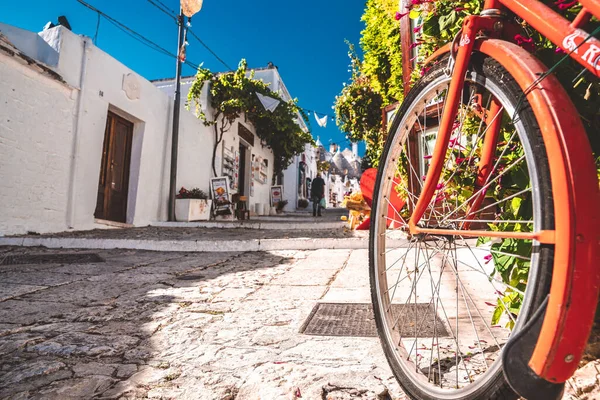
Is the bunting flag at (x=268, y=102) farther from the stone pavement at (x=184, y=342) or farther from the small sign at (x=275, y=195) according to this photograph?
the stone pavement at (x=184, y=342)

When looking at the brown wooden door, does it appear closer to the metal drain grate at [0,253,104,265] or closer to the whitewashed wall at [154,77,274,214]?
the whitewashed wall at [154,77,274,214]

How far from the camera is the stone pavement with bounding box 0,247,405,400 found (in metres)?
1.10

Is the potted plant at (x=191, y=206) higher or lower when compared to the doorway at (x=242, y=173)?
lower

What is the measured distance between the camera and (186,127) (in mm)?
9680

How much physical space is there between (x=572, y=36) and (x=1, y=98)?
6.56m

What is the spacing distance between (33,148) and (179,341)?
5624mm

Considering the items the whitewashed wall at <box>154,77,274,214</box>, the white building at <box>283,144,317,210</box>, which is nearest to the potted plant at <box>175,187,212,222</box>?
the whitewashed wall at <box>154,77,274,214</box>

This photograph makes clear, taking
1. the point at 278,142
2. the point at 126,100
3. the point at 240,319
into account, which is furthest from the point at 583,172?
the point at 278,142

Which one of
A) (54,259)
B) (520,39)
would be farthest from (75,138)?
(520,39)

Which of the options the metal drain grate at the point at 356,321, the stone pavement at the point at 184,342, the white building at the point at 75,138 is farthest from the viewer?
the white building at the point at 75,138

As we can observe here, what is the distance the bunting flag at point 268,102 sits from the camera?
1229 centimetres

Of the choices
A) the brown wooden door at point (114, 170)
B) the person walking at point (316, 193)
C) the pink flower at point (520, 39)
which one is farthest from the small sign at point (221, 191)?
the pink flower at point (520, 39)

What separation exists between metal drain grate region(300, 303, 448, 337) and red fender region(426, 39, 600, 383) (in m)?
0.78

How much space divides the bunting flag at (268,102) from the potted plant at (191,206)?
4401 millimetres
